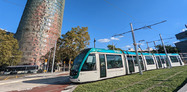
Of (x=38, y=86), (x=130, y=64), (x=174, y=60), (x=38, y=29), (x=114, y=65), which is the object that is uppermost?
(x=38, y=29)

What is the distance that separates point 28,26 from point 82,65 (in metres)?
50.9

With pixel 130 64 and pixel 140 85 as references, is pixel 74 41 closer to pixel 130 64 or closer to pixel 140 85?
pixel 130 64

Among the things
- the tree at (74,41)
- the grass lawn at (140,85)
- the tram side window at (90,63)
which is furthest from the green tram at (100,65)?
the tree at (74,41)

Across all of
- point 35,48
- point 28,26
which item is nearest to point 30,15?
point 28,26

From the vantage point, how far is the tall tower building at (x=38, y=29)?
38656 millimetres

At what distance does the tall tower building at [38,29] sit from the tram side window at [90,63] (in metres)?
40.6

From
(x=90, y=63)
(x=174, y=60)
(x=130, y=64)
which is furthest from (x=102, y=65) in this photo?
(x=174, y=60)

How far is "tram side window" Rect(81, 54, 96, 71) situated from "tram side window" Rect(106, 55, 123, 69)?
1590 millimetres

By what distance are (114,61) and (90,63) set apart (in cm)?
276

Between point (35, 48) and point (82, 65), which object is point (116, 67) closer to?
point (82, 65)

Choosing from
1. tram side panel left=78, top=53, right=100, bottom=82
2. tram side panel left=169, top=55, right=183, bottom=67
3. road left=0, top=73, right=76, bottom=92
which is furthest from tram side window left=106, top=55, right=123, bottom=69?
tram side panel left=169, top=55, right=183, bottom=67

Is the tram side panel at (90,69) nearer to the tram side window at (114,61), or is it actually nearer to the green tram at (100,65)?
the green tram at (100,65)

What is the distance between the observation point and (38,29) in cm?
4281

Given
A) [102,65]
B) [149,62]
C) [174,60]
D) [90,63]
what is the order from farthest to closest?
[174,60], [149,62], [102,65], [90,63]
